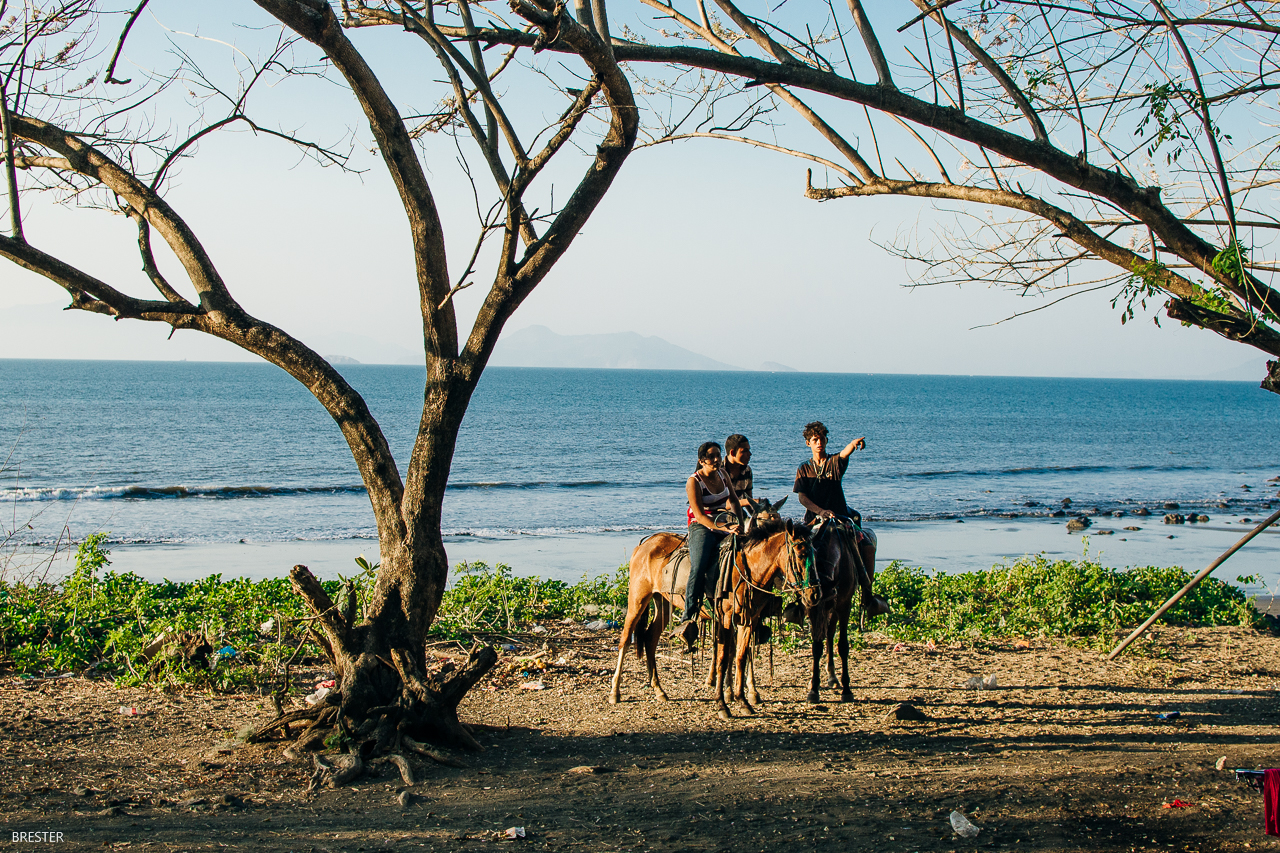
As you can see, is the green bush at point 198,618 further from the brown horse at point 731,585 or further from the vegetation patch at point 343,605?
the brown horse at point 731,585

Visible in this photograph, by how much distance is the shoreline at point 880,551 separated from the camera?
18562mm

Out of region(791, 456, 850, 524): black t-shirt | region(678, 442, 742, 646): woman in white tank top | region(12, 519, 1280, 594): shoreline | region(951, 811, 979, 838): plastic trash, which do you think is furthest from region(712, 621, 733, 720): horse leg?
region(12, 519, 1280, 594): shoreline

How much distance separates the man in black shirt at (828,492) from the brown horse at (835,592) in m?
0.13

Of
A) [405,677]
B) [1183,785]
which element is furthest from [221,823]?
[1183,785]

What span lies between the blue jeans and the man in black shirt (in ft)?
3.93

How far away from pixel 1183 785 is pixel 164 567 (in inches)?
752

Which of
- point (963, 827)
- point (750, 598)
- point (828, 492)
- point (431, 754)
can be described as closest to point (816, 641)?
point (750, 598)

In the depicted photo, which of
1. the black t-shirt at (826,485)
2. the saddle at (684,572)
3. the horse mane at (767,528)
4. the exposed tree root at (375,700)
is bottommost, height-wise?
the exposed tree root at (375,700)

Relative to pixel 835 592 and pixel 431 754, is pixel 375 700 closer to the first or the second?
pixel 431 754

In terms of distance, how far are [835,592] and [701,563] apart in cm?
131

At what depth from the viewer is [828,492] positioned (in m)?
8.52

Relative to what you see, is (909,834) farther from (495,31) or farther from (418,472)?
(495,31)

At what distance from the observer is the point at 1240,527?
2631 cm

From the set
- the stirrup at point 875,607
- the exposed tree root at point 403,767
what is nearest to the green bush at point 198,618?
the exposed tree root at point 403,767
